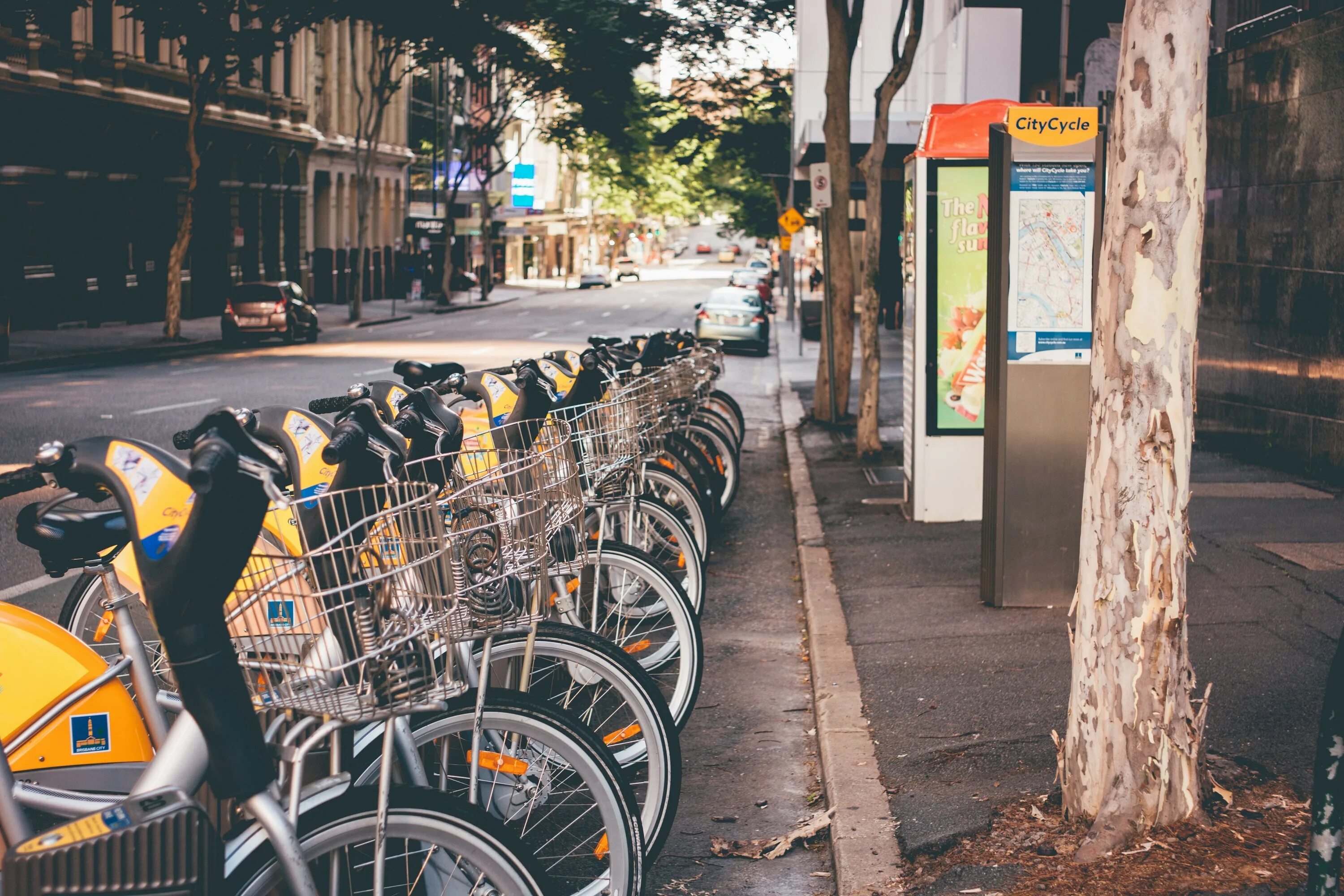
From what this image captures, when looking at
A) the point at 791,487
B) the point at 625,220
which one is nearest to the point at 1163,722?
the point at 791,487

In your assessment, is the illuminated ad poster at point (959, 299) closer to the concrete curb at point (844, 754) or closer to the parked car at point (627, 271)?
the concrete curb at point (844, 754)

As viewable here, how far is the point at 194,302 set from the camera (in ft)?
128

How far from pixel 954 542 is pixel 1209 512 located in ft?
6.29

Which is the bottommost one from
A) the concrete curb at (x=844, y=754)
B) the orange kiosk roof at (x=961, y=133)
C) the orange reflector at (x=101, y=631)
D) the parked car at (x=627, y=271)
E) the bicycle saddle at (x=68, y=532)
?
the concrete curb at (x=844, y=754)

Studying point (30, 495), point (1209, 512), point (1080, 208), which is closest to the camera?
point (1080, 208)

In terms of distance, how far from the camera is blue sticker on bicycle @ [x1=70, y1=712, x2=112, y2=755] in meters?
3.18

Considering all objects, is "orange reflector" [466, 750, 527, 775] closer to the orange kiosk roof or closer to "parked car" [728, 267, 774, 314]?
the orange kiosk roof

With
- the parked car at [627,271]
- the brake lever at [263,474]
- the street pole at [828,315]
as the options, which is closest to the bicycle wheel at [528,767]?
the brake lever at [263,474]

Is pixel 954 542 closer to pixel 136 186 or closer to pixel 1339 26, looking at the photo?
pixel 1339 26

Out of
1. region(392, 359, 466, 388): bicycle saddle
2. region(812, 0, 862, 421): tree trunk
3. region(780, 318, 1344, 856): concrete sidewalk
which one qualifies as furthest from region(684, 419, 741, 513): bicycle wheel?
region(812, 0, 862, 421): tree trunk

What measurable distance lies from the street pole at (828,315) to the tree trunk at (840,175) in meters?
0.03

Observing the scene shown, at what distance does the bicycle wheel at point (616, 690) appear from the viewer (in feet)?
12.1

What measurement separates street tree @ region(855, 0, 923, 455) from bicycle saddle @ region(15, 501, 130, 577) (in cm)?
965

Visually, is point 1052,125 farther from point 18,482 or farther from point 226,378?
point 226,378
